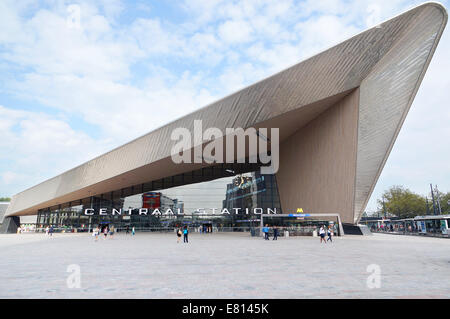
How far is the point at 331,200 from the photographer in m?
21.1

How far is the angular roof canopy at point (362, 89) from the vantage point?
14.3m

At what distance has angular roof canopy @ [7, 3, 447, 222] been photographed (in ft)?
47.0

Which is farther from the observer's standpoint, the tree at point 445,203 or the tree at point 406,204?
the tree at point 445,203

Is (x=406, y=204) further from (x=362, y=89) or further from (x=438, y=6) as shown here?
(x=438, y=6)

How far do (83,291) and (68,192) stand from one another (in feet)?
101

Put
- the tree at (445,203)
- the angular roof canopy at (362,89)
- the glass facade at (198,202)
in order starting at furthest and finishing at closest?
the tree at (445,203) → the glass facade at (198,202) → the angular roof canopy at (362,89)

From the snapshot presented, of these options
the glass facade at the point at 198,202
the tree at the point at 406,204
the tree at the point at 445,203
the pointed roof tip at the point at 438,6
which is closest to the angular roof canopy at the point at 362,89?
the pointed roof tip at the point at 438,6

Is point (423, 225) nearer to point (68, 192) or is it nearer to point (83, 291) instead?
point (83, 291)

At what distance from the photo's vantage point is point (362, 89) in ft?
55.0

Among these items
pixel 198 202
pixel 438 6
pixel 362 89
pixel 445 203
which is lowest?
pixel 198 202

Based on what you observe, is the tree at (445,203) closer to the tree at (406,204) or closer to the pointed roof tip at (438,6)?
the tree at (406,204)

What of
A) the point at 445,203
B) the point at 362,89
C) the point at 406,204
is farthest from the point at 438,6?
the point at 445,203
